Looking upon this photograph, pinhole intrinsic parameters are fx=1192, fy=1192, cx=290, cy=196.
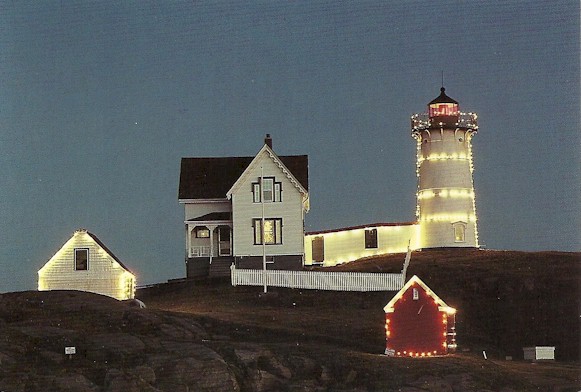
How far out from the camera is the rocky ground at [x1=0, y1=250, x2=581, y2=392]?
3256cm

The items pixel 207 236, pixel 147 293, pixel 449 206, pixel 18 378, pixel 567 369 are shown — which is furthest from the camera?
pixel 449 206

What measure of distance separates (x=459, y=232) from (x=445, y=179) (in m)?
2.85

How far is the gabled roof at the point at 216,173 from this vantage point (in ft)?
188

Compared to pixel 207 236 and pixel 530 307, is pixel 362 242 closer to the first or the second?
pixel 207 236

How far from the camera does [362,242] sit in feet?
199

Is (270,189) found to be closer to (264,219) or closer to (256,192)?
(256,192)

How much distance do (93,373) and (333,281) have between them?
61.0ft

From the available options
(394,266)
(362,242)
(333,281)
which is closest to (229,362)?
(333,281)

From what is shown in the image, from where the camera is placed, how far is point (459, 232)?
62.0 metres

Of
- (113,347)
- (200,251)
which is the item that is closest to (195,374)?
(113,347)

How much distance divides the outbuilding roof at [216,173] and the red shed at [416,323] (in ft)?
61.2

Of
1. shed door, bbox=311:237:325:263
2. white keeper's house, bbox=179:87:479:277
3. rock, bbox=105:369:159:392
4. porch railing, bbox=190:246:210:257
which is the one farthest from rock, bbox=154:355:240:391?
shed door, bbox=311:237:325:263

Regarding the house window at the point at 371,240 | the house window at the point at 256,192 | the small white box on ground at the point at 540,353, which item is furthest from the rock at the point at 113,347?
the house window at the point at 371,240

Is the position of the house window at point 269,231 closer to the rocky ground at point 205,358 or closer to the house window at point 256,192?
the house window at point 256,192
